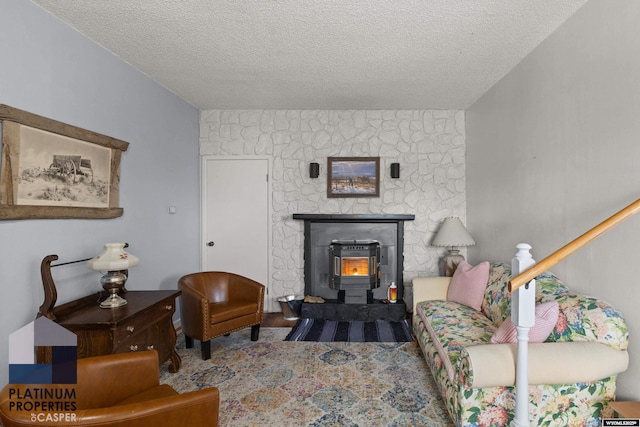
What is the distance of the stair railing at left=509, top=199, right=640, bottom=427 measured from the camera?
1509mm

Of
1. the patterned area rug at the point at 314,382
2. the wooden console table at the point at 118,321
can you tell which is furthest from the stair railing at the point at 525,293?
the wooden console table at the point at 118,321

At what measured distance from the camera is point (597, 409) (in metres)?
1.72

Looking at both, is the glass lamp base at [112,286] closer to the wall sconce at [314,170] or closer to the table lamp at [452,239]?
the wall sconce at [314,170]

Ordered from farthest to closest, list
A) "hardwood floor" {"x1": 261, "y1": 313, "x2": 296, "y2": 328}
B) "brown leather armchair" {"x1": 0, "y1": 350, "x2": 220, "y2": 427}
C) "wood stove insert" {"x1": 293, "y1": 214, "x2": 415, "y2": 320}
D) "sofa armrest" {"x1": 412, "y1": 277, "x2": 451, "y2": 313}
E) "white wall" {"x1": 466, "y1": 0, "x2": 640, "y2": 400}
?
1. "wood stove insert" {"x1": 293, "y1": 214, "x2": 415, "y2": 320}
2. "hardwood floor" {"x1": 261, "y1": 313, "x2": 296, "y2": 328}
3. "sofa armrest" {"x1": 412, "y1": 277, "x2": 451, "y2": 313}
4. "white wall" {"x1": 466, "y1": 0, "x2": 640, "y2": 400}
5. "brown leather armchair" {"x1": 0, "y1": 350, "x2": 220, "y2": 427}

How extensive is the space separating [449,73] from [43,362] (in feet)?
12.4

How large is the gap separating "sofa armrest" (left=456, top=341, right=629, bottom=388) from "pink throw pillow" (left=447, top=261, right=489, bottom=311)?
1207mm

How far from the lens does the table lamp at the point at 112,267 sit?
2.34m

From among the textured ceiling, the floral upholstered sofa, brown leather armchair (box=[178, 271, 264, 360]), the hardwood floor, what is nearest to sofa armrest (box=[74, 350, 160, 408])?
brown leather armchair (box=[178, 271, 264, 360])

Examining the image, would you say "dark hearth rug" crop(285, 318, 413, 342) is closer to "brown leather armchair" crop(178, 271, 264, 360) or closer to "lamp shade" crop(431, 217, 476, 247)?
"brown leather armchair" crop(178, 271, 264, 360)

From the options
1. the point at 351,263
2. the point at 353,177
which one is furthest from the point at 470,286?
the point at 353,177

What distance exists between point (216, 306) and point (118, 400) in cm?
167

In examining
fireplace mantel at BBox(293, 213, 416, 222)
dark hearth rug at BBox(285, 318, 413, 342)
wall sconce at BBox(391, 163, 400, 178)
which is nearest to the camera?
dark hearth rug at BBox(285, 318, 413, 342)

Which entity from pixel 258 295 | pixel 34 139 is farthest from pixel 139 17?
pixel 258 295

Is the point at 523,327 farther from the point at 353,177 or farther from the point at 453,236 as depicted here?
the point at 353,177
